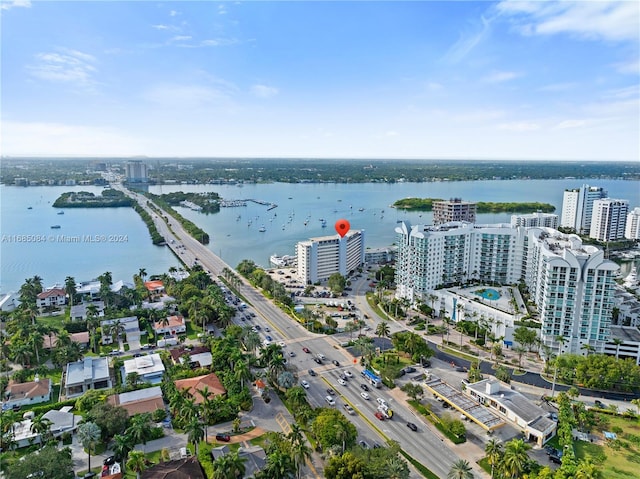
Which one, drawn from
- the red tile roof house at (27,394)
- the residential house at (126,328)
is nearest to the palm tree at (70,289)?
the residential house at (126,328)

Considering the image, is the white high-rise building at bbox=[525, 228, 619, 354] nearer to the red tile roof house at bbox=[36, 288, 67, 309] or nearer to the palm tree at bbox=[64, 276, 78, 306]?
the palm tree at bbox=[64, 276, 78, 306]

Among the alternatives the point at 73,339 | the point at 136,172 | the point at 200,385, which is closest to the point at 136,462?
the point at 200,385

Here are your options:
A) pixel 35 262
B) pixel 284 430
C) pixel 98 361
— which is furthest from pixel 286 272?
pixel 35 262

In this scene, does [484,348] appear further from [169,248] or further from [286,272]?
[169,248]

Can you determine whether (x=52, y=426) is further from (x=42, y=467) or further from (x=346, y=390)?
(x=346, y=390)

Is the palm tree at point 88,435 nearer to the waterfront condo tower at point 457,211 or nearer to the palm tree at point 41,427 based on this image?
the palm tree at point 41,427
